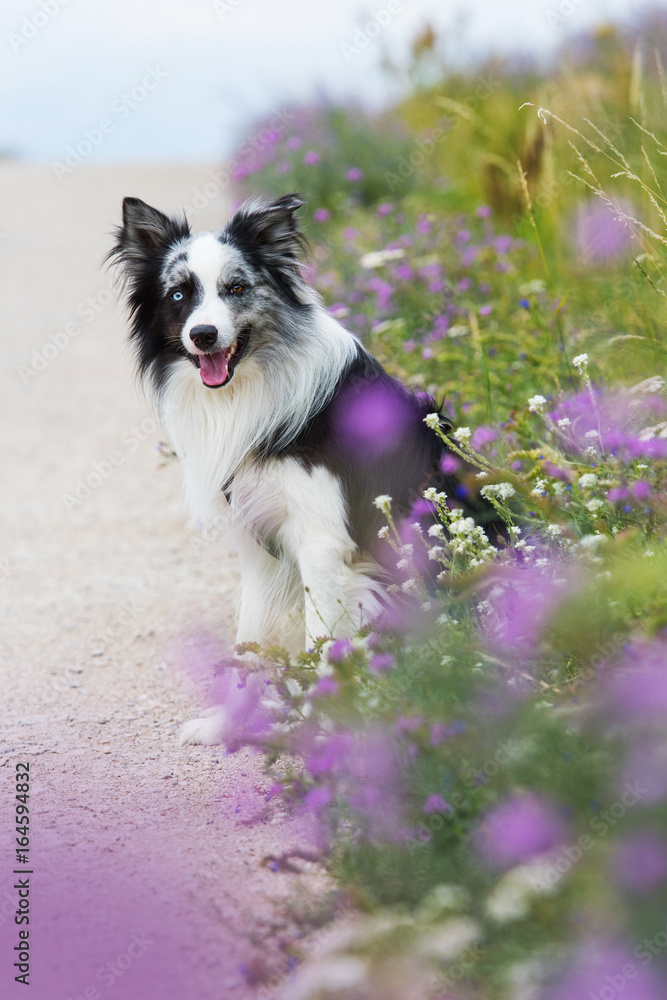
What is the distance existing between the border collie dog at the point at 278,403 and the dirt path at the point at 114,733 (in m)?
0.78

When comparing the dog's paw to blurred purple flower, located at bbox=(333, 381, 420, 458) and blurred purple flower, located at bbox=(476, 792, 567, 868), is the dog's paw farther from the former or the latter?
blurred purple flower, located at bbox=(476, 792, 567, 868)

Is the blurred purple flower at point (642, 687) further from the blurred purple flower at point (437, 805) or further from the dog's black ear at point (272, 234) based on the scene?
the dog's black ear at point (272, 234)

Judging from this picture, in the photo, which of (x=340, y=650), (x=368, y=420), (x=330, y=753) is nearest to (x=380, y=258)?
(x=368, y=420)

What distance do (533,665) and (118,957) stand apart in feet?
4.42

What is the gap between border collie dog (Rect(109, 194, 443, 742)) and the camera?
355cm

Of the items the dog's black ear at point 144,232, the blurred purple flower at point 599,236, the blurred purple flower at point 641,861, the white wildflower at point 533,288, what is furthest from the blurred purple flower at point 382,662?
the blurred purple flower at point 599,236

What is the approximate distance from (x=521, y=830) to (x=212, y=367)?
2.16 m

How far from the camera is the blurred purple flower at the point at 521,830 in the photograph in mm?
2043

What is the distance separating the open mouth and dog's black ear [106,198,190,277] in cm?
51

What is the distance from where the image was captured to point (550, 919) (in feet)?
6.59

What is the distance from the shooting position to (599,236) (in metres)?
6.53

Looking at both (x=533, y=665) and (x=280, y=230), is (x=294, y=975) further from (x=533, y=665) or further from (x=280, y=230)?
(x=280, y=230)

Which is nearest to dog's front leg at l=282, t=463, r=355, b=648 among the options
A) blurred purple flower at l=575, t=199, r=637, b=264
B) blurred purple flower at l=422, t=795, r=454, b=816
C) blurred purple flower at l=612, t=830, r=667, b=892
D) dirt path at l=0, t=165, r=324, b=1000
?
dirt path at l=0, t=165, r=324, b=1000

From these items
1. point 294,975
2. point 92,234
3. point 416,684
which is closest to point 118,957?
point 294,975
